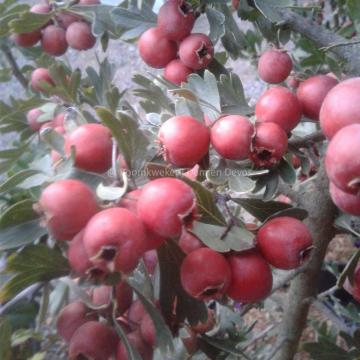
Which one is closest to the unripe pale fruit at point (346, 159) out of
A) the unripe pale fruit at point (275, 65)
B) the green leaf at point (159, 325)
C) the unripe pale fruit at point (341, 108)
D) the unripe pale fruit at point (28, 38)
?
the unripe pale fruit at point (341, 108)

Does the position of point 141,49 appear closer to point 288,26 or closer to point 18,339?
point 288,26

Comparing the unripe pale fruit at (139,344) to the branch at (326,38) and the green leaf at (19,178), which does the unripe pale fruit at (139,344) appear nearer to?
the green leaf at (19,178)

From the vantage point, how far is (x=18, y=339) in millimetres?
934

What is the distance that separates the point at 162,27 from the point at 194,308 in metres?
0.43

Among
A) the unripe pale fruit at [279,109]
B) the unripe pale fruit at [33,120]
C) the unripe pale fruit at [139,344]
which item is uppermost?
the unripe pale fruit at [279,109]

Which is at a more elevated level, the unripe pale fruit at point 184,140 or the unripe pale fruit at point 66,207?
the unripe pale fruit at point 66,207

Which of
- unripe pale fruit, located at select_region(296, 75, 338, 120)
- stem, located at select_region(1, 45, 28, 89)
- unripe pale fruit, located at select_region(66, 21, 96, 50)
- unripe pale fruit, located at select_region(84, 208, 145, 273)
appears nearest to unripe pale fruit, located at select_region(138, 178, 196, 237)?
unripe pale fruit, located at select_region(84, 208, 145, 273)

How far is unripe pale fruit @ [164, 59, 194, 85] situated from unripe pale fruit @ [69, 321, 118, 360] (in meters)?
0.40

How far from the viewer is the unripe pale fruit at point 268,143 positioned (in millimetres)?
551

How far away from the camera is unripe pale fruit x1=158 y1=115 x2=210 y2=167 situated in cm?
52

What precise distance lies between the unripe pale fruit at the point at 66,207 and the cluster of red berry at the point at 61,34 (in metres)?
0.69

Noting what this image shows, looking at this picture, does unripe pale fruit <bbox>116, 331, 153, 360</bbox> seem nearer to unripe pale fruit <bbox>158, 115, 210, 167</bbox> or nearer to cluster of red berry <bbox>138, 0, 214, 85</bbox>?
unripe pale fruit <bbox>158, 115, 210, 167</bbox>

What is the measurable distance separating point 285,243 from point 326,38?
366 millimetres

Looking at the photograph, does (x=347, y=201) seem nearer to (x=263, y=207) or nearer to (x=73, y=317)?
(x=263, y=207)
